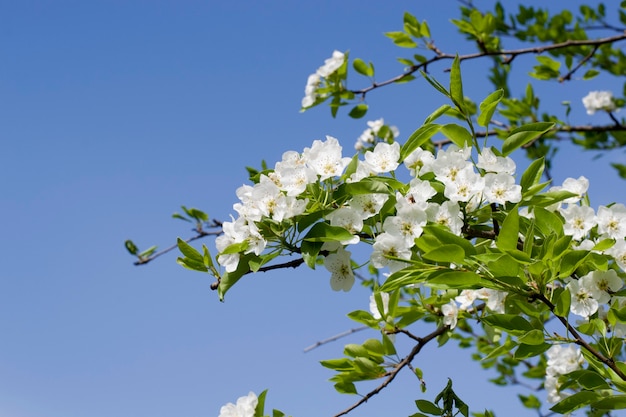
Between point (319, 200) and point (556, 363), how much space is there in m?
1.14

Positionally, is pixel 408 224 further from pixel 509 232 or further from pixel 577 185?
pixel 577 185

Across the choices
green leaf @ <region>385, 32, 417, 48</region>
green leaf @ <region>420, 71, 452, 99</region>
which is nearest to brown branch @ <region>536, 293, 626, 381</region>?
green leaf @ <region>420, 71, 452, 99</region>

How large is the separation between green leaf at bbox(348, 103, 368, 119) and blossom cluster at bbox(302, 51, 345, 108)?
17 centimetres

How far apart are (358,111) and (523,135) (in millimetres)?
1312

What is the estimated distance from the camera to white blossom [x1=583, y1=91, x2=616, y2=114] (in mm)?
4946

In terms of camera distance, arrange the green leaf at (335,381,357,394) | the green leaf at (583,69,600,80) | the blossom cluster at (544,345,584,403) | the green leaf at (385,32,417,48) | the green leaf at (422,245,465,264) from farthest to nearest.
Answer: the green leaf at (583,69,600,80) < the green leaf at (385,32,417,48) < the blossom cluster at (544,345,584,403) < the green leaf at (335,381,357,394) < the green leaf at (422,245,465,264)

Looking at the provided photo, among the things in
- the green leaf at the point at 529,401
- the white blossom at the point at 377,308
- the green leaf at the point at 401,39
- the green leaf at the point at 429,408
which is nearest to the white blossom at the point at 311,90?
the green leaf at the point at 401,39

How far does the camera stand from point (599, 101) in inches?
196

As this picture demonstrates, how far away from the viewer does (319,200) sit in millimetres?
1350

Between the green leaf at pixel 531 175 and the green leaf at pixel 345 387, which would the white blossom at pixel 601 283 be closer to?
the green leaf at pixel 531 175

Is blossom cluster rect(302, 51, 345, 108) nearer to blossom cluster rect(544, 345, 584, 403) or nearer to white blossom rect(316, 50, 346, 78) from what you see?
white blossom rect(316, 50, 346, 78)

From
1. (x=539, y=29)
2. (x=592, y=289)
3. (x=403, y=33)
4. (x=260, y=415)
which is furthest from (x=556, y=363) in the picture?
(x=539, y=29)

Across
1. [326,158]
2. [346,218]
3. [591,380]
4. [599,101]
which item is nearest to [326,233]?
[346,218]

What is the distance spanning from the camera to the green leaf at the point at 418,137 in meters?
1.35
